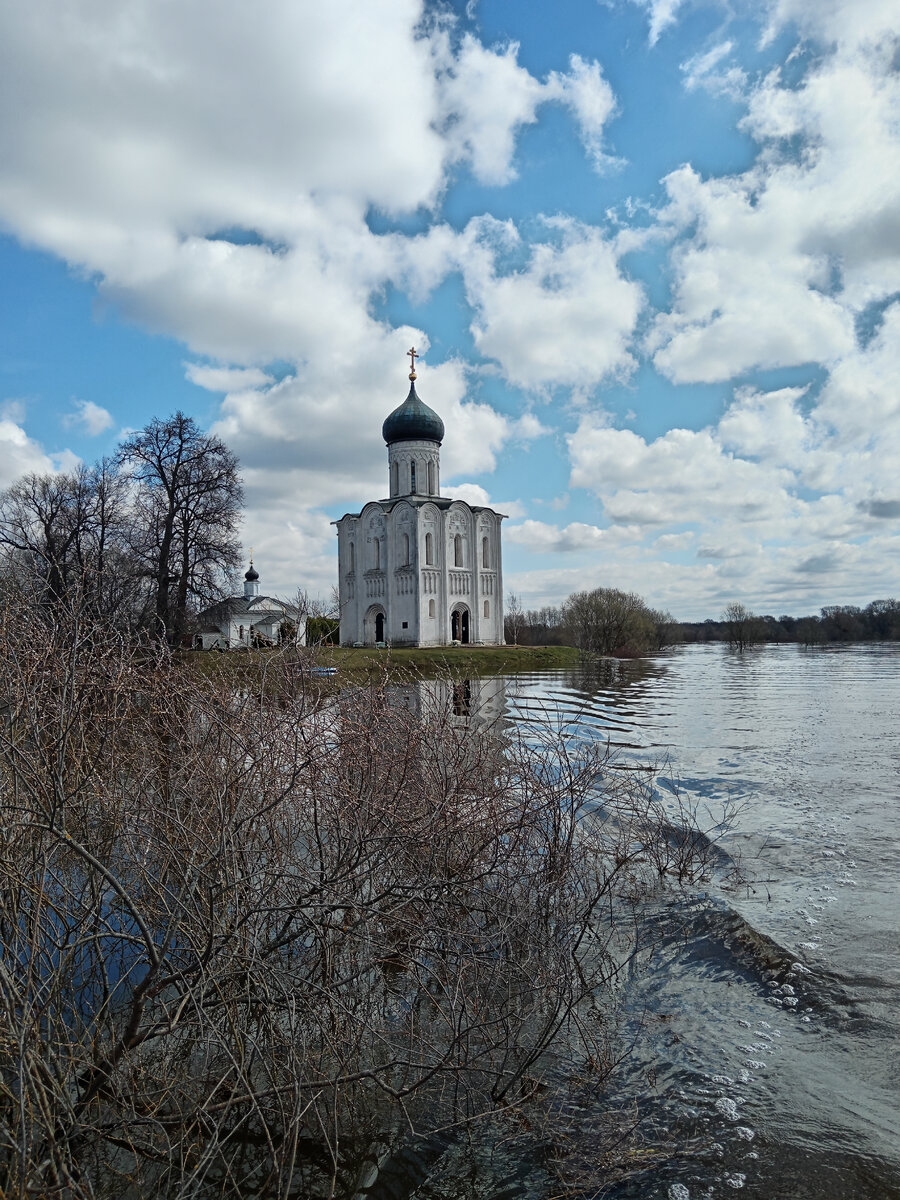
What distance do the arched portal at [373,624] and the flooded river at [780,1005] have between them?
36201 millimetres

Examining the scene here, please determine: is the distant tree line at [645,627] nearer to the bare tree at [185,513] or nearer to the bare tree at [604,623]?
the bare tree at [604,623]

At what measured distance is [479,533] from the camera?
48.4 meters

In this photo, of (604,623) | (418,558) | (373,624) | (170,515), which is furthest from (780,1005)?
(604,623)

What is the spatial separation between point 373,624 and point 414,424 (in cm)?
1215

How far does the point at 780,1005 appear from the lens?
529 cm

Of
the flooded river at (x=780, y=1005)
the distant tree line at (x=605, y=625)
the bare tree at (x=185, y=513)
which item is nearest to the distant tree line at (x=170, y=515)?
the bare tree at (x=185, y=513)

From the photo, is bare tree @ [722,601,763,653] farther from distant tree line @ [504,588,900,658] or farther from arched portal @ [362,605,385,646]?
arched portal @ [362,605,385,646]

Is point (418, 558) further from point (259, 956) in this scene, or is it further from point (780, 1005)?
point (259, 956)

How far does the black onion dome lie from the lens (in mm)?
48281

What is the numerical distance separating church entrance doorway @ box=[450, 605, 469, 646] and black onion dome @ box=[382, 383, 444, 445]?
10560 millimetres

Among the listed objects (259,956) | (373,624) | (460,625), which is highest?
(373,624)

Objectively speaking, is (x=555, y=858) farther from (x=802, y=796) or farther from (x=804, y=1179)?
(x=802, y=796)

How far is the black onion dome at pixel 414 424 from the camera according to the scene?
48281mm

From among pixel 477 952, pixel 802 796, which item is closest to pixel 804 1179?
pixel 477 952
